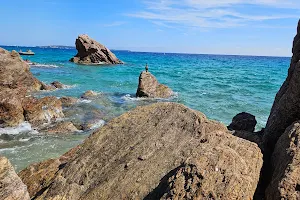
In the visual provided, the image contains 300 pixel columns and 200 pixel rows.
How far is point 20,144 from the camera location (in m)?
14.3

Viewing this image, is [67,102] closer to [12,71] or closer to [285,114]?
[12,71]

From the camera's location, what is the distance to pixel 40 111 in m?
17.9

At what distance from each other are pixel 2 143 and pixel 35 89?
16952 millimetres

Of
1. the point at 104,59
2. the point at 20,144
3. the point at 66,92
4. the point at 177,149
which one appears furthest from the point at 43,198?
the point at 104,59

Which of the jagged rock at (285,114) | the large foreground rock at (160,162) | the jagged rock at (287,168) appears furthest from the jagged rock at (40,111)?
the jagged rock at (287,168)

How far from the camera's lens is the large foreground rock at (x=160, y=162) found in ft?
15.4

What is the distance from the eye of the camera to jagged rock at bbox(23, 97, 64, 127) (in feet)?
57.0

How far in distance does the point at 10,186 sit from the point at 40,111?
40.8ft

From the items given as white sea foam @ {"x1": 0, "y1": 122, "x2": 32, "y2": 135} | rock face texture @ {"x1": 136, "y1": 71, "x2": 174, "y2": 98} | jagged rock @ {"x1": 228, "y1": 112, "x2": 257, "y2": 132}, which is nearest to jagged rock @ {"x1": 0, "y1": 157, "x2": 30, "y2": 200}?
jagged rock @ {"x1": 228, "y1": 112, "x2": 257, "y2": 132}

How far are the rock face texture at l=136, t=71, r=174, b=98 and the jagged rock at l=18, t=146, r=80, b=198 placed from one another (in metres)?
20.8

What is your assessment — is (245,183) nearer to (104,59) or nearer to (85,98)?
(85,98)

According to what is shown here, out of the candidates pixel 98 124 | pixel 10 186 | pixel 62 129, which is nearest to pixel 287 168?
pixel 10 186

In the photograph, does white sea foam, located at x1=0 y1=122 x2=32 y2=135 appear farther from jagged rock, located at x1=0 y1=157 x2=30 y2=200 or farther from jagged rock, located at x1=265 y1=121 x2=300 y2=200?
jagged rock, located at x1=265 y1=121 x2=300 y2=200

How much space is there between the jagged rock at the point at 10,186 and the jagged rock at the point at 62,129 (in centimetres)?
964
